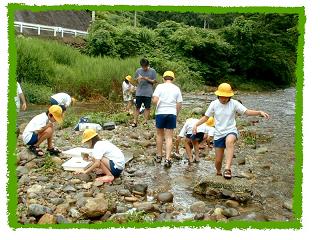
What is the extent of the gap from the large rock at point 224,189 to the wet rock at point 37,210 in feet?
7.30

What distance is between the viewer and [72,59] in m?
18.8

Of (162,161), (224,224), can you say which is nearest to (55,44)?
(162,161)

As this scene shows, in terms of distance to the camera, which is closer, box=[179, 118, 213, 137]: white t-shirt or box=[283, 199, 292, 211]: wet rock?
box=[283, 199, 292, 211]: wet rock

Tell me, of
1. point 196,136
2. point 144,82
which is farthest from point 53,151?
point 144,82

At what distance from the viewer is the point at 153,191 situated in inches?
237

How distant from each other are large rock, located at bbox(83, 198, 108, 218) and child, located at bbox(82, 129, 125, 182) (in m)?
1.09

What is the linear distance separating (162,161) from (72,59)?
12388mm

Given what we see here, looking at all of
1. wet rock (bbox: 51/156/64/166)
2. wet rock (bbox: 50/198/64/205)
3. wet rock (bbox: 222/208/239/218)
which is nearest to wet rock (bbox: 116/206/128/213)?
wet rock (bbox: 50/198/64/205)

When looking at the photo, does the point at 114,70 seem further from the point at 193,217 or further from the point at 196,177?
the point at 193,217

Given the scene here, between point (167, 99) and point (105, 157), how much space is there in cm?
186

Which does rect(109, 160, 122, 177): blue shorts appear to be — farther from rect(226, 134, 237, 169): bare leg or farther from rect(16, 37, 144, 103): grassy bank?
rect(16, 37, 144, 103): grassy bank

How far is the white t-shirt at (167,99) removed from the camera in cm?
746

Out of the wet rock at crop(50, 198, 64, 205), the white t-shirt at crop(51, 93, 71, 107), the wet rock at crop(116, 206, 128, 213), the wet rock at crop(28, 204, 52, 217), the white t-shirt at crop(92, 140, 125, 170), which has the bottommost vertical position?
the wet rock at crop(116, 206, 128, 213)

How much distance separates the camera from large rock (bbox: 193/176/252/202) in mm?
5707
